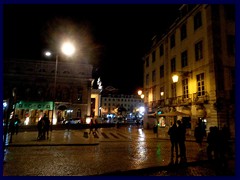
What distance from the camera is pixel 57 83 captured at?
158 feet

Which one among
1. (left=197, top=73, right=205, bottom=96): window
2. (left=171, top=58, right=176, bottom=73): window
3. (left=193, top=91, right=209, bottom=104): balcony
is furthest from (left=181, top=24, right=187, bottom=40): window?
(left=193, top=91, right=209, bottom=104): balcony

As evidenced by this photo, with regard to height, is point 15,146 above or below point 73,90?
below

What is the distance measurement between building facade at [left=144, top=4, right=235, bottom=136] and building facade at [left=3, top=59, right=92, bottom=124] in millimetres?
26194

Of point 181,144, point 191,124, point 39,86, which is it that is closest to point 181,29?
point 191,124

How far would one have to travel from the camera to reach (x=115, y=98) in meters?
136

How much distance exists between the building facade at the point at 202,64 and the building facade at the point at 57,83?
85.9ft

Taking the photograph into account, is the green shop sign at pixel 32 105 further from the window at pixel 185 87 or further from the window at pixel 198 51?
the window at pixel 198 51

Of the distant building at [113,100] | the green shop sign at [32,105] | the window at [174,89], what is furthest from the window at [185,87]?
the distant building at [113,100]

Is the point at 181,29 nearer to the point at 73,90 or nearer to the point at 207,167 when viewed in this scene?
the point at 207,167

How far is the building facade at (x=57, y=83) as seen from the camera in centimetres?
4656

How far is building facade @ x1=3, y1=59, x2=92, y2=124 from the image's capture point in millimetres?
46562

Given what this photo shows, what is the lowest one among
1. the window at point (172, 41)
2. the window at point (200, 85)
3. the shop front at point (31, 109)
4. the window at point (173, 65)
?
the shop front at point (31, 109)

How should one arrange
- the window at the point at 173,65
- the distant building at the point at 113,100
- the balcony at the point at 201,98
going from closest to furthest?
the balcony at the point at 201,98 → the window at the point at 173,65 → the distant building at the point at 113,100

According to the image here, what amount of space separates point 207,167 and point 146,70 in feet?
92.9
